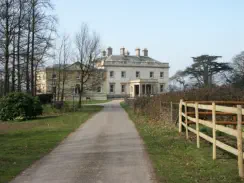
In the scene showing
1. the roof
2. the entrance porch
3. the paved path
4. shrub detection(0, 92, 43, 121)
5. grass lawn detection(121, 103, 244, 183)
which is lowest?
the paved path

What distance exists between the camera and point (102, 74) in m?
56.3

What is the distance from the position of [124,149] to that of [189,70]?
191ft

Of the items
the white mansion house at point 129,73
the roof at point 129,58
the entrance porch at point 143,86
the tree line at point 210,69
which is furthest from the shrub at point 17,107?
the roof at point 129,58

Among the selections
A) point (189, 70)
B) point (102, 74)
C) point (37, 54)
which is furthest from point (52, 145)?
point (189, 70)

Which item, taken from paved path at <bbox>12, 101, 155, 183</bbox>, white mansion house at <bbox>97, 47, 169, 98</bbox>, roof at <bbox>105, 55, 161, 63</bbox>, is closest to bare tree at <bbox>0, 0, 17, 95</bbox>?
paved path at <bbox>12, 101, 155, 183</bbox>

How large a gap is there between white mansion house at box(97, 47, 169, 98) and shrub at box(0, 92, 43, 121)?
72.1m

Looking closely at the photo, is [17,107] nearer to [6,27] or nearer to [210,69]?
[6,27]

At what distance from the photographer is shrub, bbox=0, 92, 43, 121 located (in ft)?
95.3

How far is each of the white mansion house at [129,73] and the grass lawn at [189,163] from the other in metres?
89.9

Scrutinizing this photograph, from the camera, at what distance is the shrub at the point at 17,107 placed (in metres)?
29.0

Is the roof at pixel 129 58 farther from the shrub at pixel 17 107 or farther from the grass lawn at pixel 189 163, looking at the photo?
the grass lawn at pixel 189 163

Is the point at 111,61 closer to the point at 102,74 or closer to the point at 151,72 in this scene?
the point at 151,72

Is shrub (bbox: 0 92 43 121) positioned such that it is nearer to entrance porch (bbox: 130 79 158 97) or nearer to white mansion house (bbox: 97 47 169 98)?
entrance porch (bbox: 130 79 158 97)

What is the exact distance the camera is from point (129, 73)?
108500 mm
